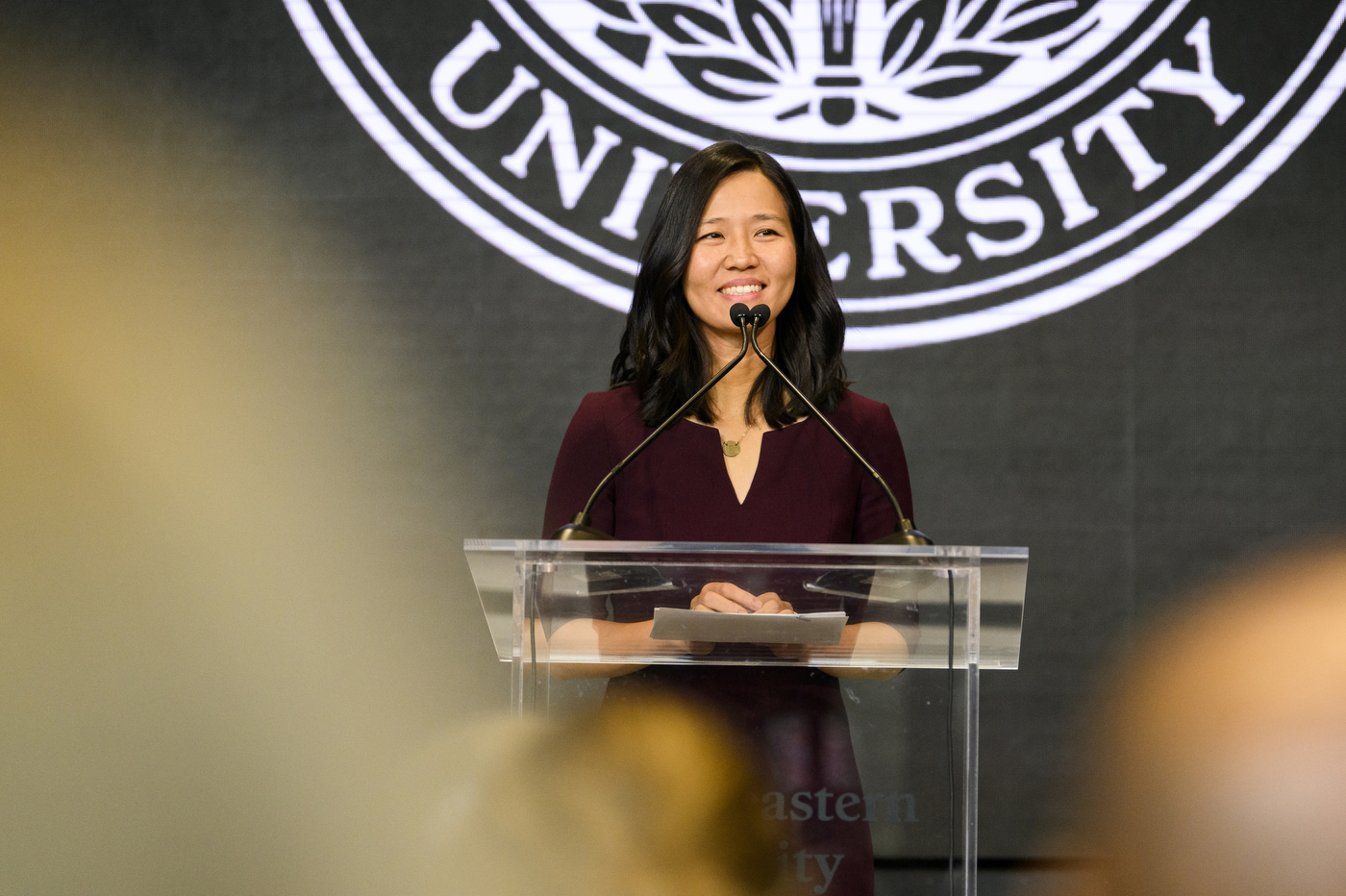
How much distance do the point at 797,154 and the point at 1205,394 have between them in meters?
1.08

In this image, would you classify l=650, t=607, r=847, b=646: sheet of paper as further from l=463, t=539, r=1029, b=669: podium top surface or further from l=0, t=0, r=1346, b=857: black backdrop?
l=0, t=0, r=1346, b=857: black backdrop

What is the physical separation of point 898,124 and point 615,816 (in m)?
2.13

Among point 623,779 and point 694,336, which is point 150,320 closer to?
point 694,336

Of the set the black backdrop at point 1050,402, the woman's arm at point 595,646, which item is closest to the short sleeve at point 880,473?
the woman's arm at point 595,646

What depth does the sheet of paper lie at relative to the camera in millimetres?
1109

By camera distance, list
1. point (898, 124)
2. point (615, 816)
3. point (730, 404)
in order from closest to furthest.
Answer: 1. point (615, 816)
2. point (730, 404)
3. point (898, 124)

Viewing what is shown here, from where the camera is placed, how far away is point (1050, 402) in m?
2.83

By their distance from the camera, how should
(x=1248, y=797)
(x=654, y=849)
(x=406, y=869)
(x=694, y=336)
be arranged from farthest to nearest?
1. (x=1248, y=797)
2. (x=694, y=336)
3. (x=406, y=869)
4. (x=654, y=849)

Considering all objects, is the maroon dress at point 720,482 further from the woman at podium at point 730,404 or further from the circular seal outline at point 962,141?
the circular seal outline at point 962,141

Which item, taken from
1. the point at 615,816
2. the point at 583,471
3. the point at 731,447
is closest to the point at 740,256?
the point at 731,447

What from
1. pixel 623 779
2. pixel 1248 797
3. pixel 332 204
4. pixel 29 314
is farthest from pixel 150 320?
pixel 1248 797

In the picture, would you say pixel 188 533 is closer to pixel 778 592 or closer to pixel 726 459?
pixel 726 459

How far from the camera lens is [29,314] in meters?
2.93

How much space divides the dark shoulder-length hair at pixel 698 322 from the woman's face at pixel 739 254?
18 millimetres
